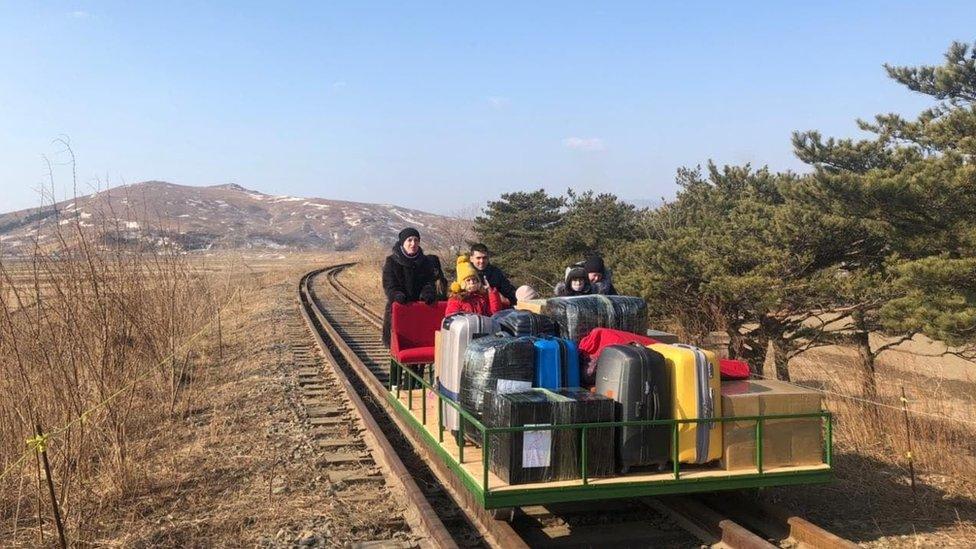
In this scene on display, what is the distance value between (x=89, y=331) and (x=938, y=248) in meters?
11.4

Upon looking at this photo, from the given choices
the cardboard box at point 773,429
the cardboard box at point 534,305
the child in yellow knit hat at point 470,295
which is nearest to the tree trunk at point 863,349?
the cardboard box at point 534,305

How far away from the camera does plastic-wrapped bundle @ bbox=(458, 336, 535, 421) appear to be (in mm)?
5512

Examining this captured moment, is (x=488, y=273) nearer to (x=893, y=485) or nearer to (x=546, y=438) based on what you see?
(x=546, y=438)

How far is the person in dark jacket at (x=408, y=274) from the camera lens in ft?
29.9

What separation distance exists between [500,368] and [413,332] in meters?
3.72

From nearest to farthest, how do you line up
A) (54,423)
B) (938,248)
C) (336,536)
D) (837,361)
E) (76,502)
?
(336,536)
(76,502)
(54,423)
(938,248)
(837,361)

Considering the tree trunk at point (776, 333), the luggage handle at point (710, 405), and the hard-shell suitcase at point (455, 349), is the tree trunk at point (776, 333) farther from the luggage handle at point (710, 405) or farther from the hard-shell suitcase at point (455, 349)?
the luggage handle at point (710, 405)

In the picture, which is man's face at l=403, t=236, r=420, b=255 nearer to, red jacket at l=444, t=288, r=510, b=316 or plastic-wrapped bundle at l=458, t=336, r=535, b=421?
red jacket at l=444, t=288, r=510, b=316

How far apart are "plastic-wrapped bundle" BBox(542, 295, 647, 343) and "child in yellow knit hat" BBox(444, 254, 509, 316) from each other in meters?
1.10

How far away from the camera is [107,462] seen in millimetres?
6516

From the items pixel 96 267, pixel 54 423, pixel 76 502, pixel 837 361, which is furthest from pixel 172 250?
pixel 837 361

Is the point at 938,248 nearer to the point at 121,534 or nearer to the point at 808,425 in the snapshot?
the point at 808,425

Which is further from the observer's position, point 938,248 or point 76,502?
point 938,248

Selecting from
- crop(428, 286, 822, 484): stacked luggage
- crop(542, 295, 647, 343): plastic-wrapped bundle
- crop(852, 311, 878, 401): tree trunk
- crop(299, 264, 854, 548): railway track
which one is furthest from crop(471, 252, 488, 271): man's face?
crop(852, 311, 878, 401): tree trunk
